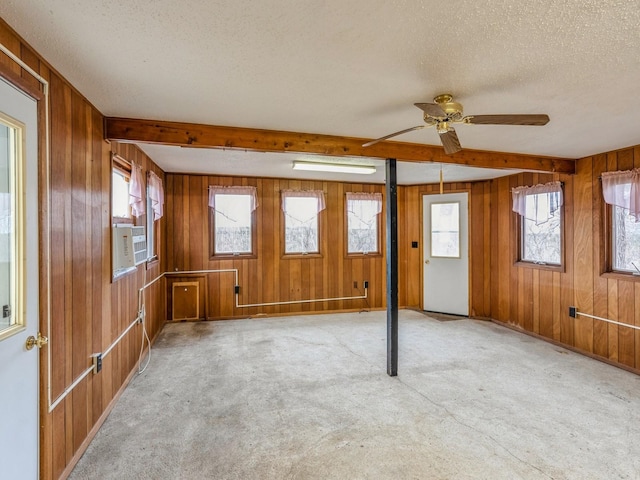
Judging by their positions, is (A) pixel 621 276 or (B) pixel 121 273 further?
(A) pixel 621 276

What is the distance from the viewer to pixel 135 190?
3.19 metres

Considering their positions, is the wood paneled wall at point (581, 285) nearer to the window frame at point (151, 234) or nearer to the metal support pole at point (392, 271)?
the metal support pole at point (392, 271)

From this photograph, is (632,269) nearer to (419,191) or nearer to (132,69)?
(419,191)

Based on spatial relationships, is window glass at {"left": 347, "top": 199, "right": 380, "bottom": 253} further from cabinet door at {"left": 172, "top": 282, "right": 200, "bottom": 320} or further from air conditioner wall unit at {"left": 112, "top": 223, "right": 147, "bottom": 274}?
air conditioner wall unit at {"left": 112, "top": 223, "right": 147, "bottom": 274}

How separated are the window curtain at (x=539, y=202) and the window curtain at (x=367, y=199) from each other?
2093mm

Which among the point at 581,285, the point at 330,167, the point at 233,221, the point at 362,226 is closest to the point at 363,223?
the point at 362,226

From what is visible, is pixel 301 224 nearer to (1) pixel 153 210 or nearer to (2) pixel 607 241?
(1) pixel 153 210

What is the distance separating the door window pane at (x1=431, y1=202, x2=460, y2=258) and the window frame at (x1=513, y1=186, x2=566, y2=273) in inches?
36.0

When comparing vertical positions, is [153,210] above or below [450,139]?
below

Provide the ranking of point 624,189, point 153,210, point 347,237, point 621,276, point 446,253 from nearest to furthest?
point 624,189 < point 621,276 < point 153,210 < point 446,253 < point 347,237

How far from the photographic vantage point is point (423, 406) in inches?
105

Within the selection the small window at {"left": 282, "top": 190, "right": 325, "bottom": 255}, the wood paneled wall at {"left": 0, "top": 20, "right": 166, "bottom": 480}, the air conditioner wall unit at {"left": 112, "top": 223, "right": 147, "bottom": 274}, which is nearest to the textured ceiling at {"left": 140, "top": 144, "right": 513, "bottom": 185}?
the small window at {"left": 282, "top": 190, "right": 325, "bottom": 255}

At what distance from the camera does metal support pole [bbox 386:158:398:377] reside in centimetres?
323

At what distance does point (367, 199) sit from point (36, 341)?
5.03m
